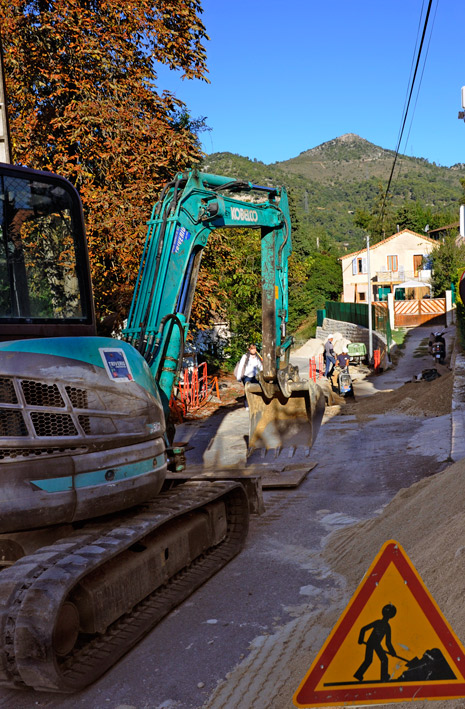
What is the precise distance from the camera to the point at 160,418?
562 cm

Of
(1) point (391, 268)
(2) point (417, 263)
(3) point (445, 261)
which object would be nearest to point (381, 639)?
(3) point (445, 261)

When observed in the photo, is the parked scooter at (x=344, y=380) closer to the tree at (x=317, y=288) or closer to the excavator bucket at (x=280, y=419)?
the excavator bucket at (x=280, y=419)

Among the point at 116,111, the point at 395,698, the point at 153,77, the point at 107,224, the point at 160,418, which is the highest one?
the point at 153,77

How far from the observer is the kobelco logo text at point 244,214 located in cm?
927

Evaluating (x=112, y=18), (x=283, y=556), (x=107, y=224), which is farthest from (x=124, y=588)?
(x=112, y=18)

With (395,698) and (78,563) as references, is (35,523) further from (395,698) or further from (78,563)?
(395,698)

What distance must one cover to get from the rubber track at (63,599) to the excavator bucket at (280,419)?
4955mm

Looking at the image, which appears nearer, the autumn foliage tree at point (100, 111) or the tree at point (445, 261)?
the autumn foliage tree at point (100, 111)

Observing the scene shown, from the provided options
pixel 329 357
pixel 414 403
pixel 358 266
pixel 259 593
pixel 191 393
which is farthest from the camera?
pixel 358 266

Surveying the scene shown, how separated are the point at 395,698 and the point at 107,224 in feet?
41.4

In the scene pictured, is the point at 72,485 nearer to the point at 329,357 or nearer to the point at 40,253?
the point at 40,253

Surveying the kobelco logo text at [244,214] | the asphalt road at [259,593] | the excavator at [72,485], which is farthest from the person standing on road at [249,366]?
the excavator at [72,485]

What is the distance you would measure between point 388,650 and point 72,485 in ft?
8.32

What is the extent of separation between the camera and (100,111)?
575 inches
